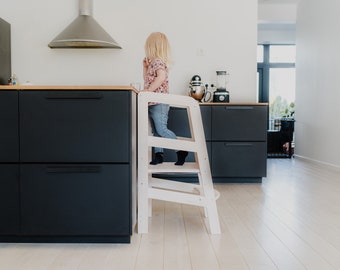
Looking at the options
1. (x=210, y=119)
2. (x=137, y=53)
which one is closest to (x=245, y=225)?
(x=210, y=119)

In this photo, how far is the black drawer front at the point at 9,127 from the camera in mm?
1847

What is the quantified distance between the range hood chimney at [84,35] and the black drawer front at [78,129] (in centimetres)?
225

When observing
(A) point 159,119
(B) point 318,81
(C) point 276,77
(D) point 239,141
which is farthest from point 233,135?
(C) point 276,77

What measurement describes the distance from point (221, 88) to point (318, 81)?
2342 millimetres

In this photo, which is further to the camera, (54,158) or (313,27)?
(313,27)

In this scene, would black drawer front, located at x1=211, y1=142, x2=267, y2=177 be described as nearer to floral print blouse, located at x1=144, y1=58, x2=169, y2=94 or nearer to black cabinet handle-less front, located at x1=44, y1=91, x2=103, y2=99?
floral print blouse, located at x1=144, y1=58, x2=169, y2=94

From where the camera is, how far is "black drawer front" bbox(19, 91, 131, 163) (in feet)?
6.09

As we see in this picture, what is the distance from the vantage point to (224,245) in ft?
6.29

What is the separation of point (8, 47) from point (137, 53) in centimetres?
142

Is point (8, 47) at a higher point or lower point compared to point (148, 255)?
higher

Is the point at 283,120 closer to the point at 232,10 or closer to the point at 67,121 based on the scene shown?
the point at 232,10

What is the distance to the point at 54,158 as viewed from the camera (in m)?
1.86

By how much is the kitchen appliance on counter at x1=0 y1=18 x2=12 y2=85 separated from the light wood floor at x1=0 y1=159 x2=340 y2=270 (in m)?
2.38

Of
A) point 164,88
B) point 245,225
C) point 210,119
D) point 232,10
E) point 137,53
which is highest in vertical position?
point 232,10
